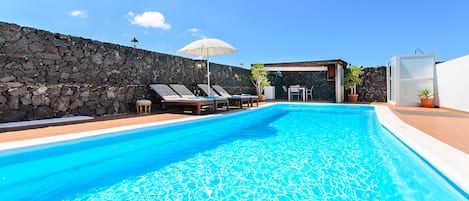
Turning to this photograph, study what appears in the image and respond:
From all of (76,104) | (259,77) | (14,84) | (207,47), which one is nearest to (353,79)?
(259,77)

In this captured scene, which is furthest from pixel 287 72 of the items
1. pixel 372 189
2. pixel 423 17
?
pixel 372 189

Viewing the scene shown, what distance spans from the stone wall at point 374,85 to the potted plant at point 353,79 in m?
0.42

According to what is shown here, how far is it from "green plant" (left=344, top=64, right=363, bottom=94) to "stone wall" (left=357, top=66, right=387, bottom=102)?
42 centimetres

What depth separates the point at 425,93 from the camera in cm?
859

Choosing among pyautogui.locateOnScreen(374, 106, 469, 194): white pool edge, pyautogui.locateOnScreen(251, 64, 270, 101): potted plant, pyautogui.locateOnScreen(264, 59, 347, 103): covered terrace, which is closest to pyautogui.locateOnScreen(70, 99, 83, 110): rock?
pyautogui.locateOnScreen(374, 106, 469, 194): white pool edge

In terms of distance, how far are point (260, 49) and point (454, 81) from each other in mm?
13128

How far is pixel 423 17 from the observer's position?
1165cm

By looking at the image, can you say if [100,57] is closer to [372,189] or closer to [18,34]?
[18,34]

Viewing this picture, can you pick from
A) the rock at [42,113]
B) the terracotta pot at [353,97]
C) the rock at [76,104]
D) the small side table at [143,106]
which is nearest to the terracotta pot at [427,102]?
the terracotta pot at [353,97]

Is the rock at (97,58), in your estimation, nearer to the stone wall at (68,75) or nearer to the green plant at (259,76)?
the stone wall at (68,75)

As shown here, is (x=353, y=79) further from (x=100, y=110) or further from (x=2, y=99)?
(x=2, y=99)

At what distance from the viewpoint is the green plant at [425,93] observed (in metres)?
8.60

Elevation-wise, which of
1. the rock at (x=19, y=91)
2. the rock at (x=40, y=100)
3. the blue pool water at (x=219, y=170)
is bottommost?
the blue pool water at (x=219, y=170)

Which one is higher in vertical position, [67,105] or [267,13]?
[267,13]
